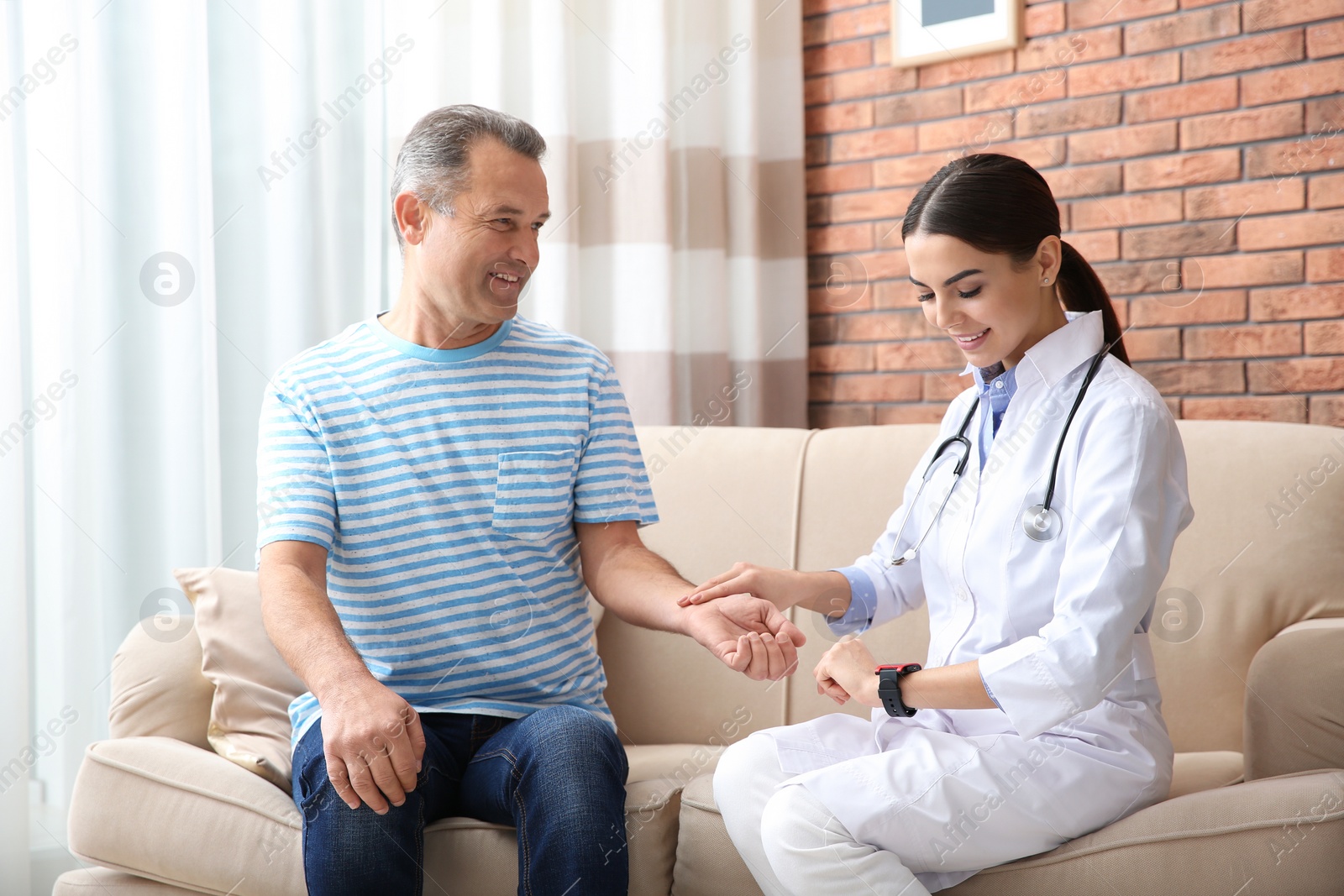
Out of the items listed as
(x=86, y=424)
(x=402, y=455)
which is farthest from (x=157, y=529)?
Answer: (x=402, y=455)

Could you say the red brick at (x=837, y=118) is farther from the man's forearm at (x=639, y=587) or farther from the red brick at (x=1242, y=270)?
the man's forearm at (x=639, y=587)

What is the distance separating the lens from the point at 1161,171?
2514 mm

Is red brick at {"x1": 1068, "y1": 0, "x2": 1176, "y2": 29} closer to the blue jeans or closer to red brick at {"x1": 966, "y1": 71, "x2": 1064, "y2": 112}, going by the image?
red brick at {"x1": 966, "y1": 71, "x2": 1064, "y2": 112}

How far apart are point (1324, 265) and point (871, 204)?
105 centimetres

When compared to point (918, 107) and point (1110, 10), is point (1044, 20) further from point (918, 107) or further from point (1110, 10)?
point (918, 107)

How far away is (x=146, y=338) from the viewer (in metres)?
2.20

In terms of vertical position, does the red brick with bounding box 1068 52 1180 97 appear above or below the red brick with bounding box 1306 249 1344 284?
above

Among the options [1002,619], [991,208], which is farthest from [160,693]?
[991,208]

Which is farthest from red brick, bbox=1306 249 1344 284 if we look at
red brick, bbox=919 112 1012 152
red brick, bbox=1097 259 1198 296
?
red brick, bbox=919 112 1012 152

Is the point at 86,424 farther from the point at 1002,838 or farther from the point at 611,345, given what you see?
the point at 1002,838

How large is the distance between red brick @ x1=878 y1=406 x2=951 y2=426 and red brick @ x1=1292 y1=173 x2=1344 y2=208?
901mm

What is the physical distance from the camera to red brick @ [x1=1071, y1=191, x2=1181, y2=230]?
8.24 feet

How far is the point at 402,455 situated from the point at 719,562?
2.40ft

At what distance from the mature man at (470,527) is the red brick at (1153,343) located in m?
1.34
